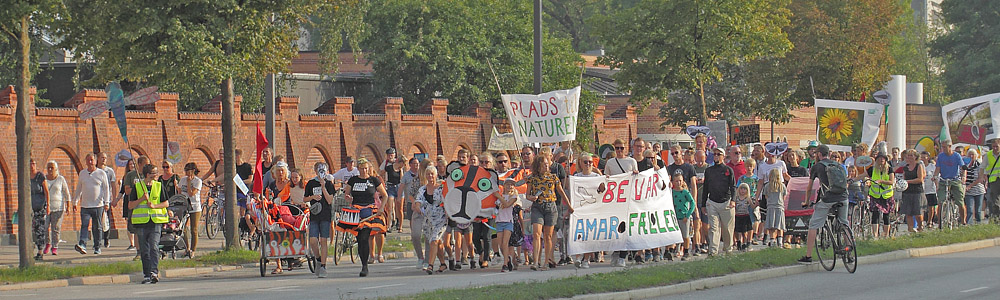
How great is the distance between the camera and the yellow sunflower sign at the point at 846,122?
1133 inches

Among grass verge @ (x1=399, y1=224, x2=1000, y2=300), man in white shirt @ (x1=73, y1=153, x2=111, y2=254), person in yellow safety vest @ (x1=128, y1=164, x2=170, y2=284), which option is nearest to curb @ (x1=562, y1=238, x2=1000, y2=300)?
grass verge @ (x1=399, y1=224, x2=1000, y2=300)

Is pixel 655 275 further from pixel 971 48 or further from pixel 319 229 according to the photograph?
pixel 971 48

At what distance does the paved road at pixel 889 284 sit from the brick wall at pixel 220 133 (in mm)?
14559

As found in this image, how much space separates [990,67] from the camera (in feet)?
231

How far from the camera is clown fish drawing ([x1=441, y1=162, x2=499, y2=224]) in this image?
709 inches

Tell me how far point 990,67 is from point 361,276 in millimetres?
58706

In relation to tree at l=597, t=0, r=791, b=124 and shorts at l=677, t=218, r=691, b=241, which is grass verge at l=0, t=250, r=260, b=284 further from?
tree at l=597, t=0, r=791, b=124

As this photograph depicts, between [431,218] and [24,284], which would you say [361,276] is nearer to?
[431,218]

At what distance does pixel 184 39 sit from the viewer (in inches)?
772

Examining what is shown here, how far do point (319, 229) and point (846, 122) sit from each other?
48.0 ft

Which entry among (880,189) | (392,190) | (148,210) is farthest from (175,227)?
(880,189)

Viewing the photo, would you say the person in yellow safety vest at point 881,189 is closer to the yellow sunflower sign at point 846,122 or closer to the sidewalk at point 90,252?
the yellow sunflower sign at point 846,122

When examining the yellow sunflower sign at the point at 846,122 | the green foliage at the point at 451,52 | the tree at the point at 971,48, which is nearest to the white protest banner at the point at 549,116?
the yellow sunflower sign at the point at 846,122

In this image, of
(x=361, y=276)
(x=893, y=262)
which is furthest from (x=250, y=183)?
(x=893, y=262)
